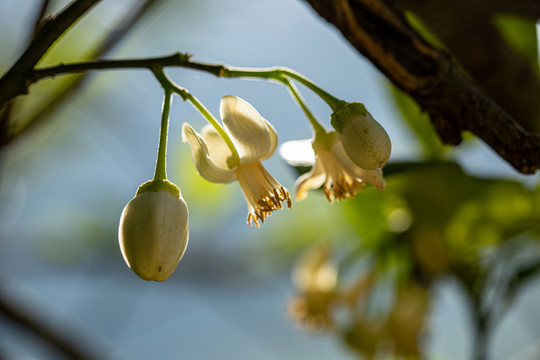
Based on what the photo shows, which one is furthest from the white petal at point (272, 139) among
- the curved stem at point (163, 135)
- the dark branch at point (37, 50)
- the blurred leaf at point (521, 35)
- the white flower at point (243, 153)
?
the blurred leaf at point (521, 35)

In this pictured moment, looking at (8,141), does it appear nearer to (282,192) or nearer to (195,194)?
(282,192)

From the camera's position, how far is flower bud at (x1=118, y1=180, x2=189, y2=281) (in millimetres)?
470

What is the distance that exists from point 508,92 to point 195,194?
3.21ft

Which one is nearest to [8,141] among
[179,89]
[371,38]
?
[179,89]

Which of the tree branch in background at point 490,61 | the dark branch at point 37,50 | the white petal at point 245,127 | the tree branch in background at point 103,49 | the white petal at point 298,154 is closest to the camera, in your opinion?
the dark branch at point 37,50

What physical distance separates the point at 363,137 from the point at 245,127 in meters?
0.11

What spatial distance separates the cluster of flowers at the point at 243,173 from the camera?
0.47 metres

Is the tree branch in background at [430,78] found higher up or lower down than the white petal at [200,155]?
higher up

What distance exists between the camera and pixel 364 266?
52.7 inches

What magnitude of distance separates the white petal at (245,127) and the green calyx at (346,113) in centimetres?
6

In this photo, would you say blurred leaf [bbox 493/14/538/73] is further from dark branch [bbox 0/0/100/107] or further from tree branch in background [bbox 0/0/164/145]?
dark branch [bbox 0/0/100/107]

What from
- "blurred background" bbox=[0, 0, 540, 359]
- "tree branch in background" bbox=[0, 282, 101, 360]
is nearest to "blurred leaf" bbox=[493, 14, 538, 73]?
"blurred background" bbox=[0, 0, 540, 359]

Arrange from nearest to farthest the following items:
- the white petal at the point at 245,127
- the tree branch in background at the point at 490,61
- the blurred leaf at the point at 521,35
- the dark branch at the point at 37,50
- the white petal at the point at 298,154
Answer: the dark branch at the point at 37,50, the white petal at the point at 245,127, the white petal at the point at 298,154, the tree branch in background at the point at 490,61, the blurred leaf at the point at 521,35

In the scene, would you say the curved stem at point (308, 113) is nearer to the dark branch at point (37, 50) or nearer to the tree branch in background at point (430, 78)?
the tree branch in background at point (430, 78)
